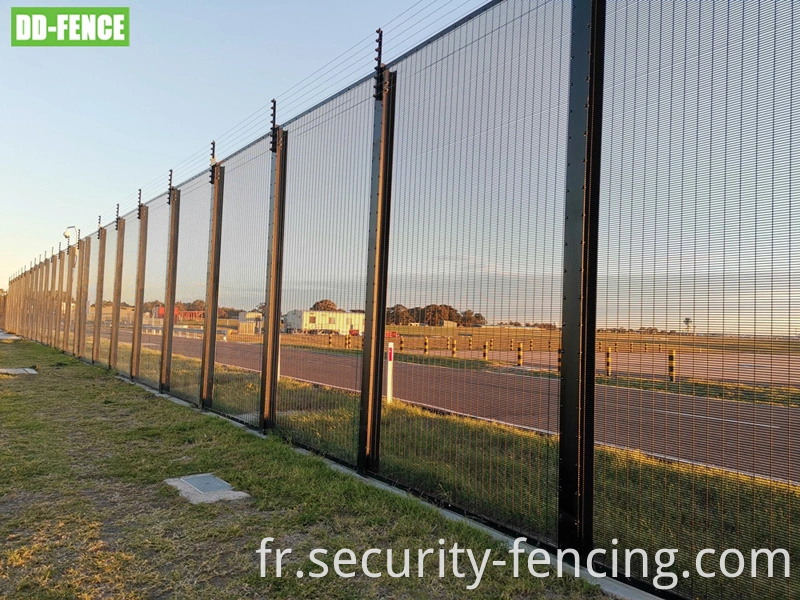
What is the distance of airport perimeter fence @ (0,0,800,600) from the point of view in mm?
2783

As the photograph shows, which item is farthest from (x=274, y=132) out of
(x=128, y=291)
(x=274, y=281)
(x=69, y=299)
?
(x=69, y=299)

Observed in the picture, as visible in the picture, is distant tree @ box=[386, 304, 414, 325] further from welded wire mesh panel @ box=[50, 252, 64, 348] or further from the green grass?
welded wire mesh panel @ box=[50, 252, 64, 348]

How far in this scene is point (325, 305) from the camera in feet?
19.7

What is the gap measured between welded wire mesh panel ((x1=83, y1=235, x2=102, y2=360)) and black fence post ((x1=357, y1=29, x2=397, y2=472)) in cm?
1317

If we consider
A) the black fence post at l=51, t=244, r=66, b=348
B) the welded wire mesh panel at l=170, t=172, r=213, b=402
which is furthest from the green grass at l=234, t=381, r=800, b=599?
the black fence post at l=51, t=244, r=66, b=348

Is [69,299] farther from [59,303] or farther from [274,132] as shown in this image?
[274,132]

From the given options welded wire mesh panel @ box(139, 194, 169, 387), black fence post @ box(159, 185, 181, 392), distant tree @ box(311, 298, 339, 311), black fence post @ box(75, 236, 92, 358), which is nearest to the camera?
distant tree @ box(311, 298, 339, 311)

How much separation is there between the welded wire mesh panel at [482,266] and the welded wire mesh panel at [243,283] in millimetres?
2862

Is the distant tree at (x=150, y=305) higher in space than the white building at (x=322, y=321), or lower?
higher

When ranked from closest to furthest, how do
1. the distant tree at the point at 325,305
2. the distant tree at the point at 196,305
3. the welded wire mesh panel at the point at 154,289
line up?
the distant tree at the point at 325,305
the distant tree at the point at 196,305
the welded wire mesh panel at the point at 154,289

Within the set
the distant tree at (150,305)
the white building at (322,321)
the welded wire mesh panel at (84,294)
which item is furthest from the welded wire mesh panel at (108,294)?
the white building at (322,321)

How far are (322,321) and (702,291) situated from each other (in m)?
3.90

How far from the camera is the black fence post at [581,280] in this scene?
3.28 metres

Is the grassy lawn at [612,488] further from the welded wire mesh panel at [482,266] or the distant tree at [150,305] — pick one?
the distant tree at [150,305]
